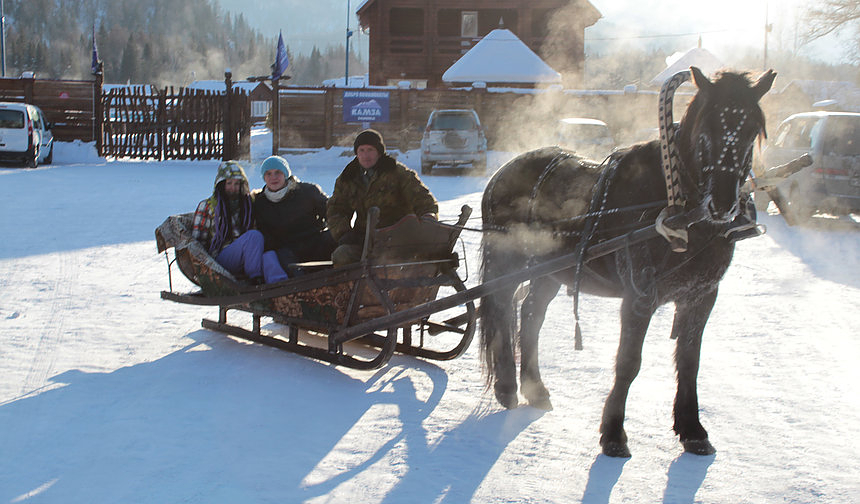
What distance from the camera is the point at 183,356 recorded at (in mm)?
5949

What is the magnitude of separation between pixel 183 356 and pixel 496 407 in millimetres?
2373

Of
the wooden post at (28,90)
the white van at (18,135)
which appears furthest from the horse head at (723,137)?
the wooden post at (28,90)

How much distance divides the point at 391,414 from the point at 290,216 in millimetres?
2194

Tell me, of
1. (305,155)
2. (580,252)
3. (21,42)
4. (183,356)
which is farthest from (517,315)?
(21,42)

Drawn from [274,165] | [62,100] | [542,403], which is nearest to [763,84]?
[542,403]

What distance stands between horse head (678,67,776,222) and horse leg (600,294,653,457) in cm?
70

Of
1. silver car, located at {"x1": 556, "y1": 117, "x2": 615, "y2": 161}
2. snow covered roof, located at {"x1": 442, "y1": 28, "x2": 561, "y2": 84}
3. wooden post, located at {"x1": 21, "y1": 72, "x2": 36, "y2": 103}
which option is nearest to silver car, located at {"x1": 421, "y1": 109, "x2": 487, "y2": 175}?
silver car, located at {"x1": 556, "y1": 117, "x2": 615, "y2": 161}

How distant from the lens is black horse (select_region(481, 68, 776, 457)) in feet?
12.5

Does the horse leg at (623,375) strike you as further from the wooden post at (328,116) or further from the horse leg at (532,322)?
the wooden post at (328,116)

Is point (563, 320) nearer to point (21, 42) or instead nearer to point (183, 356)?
point (183, 356)

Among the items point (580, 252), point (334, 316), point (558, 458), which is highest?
point (580, 252)

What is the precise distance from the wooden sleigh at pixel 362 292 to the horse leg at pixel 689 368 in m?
1.43

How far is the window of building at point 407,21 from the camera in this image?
39.2 metres

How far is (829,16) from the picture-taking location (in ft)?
120
